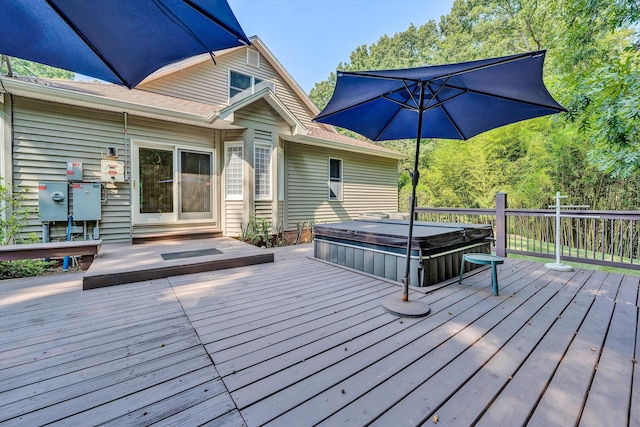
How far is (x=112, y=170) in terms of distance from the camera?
5.20 metres

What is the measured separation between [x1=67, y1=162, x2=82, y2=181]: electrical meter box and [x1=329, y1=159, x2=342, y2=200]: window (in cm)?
613

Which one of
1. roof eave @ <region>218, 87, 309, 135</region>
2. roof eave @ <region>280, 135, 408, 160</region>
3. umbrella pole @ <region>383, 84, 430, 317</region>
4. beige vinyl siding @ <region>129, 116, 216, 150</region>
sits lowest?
umbrella pole @ <region>383, 84, 430, 317</region>

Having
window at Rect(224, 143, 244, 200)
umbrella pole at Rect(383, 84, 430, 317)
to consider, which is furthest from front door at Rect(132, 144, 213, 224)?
umbrella pole at Rect(383, 84, 430, 317)

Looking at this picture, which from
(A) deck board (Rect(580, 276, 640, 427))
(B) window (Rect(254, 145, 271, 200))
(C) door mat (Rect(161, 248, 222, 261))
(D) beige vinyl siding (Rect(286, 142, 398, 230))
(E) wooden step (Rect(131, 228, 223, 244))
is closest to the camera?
(A) deck board (Rect(580, 276, 640, 427))

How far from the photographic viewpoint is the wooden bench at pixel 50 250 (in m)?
3.52

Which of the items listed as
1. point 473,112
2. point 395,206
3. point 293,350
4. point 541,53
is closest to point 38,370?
point 293,350

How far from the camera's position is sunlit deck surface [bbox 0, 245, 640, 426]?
4.54 ft

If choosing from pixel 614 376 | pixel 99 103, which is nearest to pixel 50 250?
pixel 99 103

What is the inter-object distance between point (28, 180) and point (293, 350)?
5.65 metres

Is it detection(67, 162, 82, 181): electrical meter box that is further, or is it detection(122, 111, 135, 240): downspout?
detection(122, 111, 135, 240): downspout

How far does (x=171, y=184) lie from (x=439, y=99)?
5.41m

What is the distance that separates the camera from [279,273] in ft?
13.1

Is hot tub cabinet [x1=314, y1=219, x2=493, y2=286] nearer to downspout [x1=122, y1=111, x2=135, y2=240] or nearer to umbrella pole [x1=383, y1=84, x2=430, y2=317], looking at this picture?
umbrella pole [x1=383, y1=84, x2=430, y2=317]

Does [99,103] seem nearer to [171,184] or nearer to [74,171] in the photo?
[74,171]
